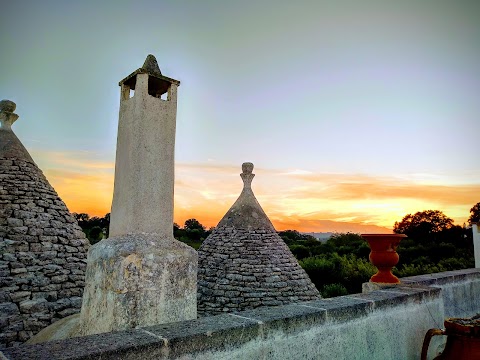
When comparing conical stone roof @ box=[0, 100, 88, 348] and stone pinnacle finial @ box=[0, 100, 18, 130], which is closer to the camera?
conical stone roof @ box=[0, 100, 88, 348]

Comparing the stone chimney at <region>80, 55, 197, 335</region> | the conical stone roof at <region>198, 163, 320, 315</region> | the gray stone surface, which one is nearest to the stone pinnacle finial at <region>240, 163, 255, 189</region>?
the conical stone roof at <region>198, 163, 320, 315</region>

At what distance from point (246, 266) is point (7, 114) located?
6483mm

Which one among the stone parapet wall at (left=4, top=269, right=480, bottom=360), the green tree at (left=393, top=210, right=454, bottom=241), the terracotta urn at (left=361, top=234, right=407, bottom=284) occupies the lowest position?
the stone parapet wall at (left=4, top=269, right=480, bottom=360)

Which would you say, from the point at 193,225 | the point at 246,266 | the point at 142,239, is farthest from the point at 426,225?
→ the point at 142,239

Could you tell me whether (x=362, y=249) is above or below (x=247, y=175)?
below

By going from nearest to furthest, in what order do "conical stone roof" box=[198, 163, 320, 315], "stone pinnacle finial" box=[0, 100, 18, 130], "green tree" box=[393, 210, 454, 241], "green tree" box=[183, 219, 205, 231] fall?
"stone pinnacle finial" box=[0, 100, 18, 130] < "conical stone roof" box=[198, 163, 320, 315] < "green tree" box=[393, 210, 454, 241] < "green tree" box=[183, 219, 205, 231]

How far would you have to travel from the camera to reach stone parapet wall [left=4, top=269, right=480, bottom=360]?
1.45 meters

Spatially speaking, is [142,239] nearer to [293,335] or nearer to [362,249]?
[293,335]

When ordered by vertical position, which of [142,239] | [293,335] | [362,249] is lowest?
[362,249]

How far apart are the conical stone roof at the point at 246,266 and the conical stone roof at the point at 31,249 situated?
9.89 feet

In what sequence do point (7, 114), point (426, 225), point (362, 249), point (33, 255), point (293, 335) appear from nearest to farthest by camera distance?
1. point (293, 335)
2. point (33, 255)
3. point (7, 114)
4. point (362, 249)
5. point (426, 225)

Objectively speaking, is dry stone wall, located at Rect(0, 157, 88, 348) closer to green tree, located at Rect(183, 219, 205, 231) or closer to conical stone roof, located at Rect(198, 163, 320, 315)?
conical stone roof, located at Rect(198, 163, 320, 315)

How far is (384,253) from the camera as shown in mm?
3268

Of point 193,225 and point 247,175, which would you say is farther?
point 193,225
